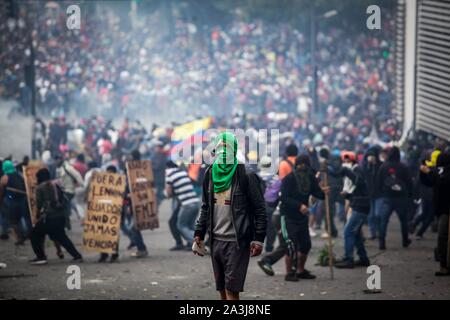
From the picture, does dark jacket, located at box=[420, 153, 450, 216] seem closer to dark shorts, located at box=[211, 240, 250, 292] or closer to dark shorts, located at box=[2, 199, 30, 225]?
dark shorts, located at box=[211, 240, 250, 292]

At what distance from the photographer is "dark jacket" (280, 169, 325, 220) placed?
12.0 m

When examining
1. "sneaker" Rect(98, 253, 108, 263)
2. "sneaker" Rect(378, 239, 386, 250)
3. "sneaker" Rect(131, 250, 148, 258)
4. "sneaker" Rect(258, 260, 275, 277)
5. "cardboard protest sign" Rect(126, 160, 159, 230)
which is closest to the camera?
"sneaker" Rect(258, 260, 275, 277)

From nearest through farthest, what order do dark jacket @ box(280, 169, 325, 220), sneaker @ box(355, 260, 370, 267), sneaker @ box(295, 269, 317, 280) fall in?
dark jacket @ box(280, 169, 325, 220) < sneaker @ box(295, 269, 317, 280) < sneaker @ box(355, 260, 370, 267)

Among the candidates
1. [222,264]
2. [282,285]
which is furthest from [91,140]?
[222,264]

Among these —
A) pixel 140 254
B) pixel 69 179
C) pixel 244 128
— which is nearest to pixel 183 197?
pixel 140 254

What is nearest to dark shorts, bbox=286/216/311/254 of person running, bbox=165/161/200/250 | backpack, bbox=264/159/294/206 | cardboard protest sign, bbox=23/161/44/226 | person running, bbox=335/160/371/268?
backpack, bbox=264/159/294/206

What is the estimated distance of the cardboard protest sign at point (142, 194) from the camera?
1477cm

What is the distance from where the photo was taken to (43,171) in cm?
1382

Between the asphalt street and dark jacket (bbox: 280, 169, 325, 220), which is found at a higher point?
dark jacket (bbox: 280, 169, 325, 220)

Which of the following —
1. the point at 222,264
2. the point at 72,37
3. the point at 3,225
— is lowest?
the point at 3,225

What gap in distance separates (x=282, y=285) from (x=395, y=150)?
14.8 ft

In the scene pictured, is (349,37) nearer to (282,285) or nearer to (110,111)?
(110,111)

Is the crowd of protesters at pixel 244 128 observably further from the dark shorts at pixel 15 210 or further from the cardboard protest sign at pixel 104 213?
the cardboard protest sign at pixel 104 213

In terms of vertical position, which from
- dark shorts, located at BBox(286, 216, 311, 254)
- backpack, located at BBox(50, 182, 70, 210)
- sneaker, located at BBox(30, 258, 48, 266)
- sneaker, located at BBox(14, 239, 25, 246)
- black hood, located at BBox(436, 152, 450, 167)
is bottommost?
sneaker, located at BBox(14, 239, 25, 246)
